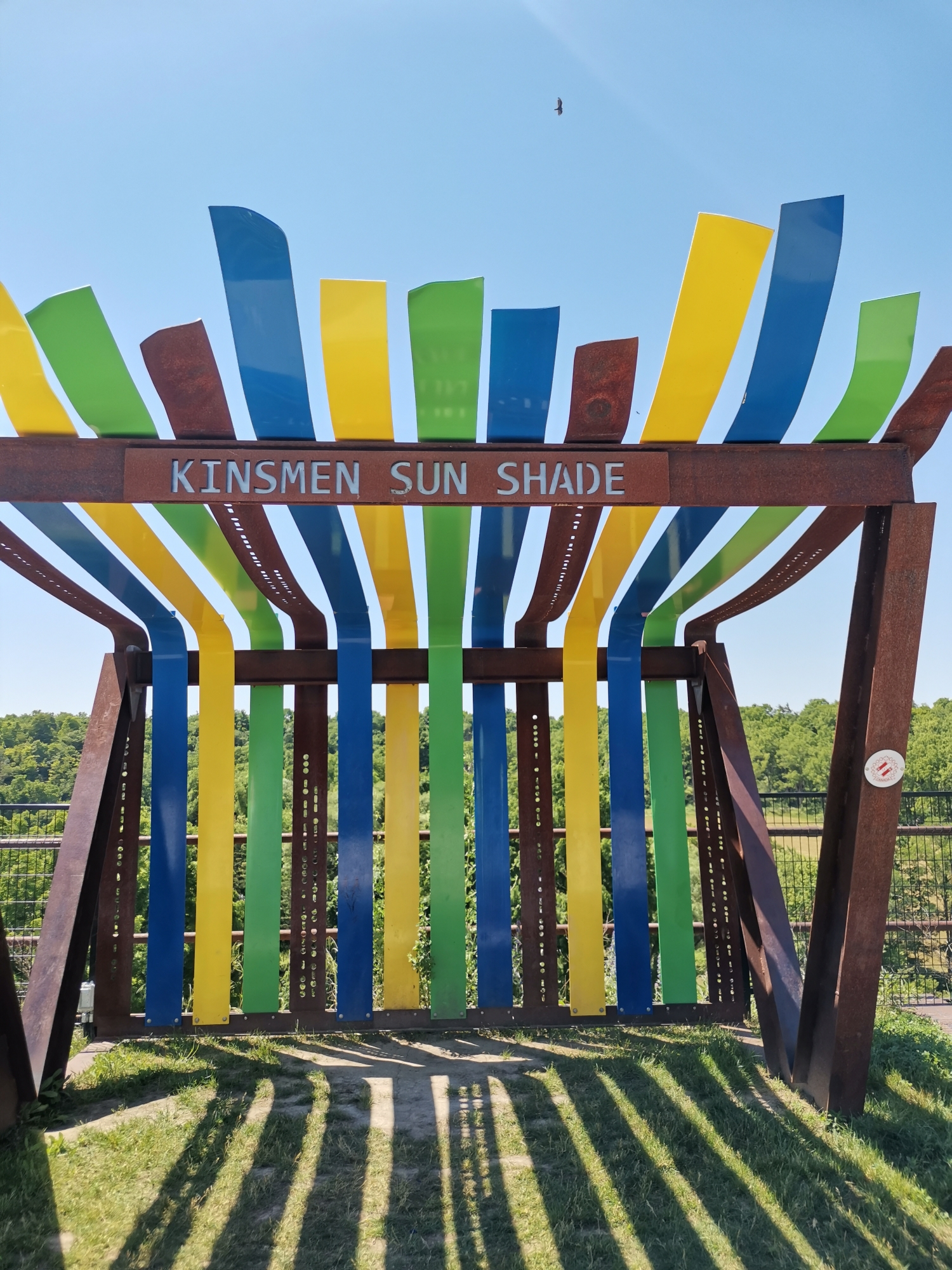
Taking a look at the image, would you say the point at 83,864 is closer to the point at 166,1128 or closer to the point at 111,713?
the point at 111,713

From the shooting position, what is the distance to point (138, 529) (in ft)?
17.0

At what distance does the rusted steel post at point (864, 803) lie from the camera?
452 centimetres

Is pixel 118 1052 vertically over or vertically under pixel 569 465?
under

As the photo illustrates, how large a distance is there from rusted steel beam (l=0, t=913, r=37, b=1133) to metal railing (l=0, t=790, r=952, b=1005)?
2.48 metres

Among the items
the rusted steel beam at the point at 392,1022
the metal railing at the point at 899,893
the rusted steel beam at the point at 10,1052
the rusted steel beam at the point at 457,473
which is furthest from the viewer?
the metal railing at the point at 899,893

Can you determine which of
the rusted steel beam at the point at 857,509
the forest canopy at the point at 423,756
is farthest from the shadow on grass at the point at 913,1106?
the forest canopy at the point at 423,756

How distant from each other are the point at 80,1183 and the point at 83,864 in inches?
93.3

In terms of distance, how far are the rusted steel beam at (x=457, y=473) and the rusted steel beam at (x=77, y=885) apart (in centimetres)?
323

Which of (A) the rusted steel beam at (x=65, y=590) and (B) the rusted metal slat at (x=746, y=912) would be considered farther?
(B) the rusted metal slat at (x=746, y=912)

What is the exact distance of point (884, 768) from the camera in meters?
4.56

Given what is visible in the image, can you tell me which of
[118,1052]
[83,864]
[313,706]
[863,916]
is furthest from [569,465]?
[118,1052]

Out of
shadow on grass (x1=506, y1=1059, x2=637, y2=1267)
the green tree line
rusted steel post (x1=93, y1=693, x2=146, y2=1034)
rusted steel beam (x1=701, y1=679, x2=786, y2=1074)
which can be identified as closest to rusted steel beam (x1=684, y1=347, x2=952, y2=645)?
rusted steel beam (x1=701, y1=679, x2=786, y2=1074)

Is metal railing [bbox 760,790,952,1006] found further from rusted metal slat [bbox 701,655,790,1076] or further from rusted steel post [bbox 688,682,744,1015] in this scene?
rusted metal slat [bbox 701,655,790,1076]

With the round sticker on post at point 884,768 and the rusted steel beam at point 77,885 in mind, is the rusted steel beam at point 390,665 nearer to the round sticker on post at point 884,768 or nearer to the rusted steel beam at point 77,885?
the rusted steel beam at point 77,885
